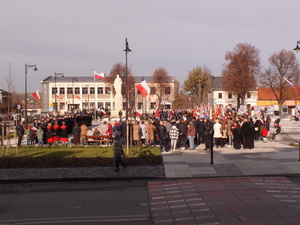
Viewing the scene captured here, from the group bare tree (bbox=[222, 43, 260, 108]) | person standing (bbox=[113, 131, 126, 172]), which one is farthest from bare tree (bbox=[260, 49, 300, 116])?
person standing (bbox=[113, 131, 126, 172])

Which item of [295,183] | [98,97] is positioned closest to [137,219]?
[295,183]

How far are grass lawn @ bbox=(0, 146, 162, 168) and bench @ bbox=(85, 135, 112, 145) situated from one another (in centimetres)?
236

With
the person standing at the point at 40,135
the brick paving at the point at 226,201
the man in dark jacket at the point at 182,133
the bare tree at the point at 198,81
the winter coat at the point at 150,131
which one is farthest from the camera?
the bare tree at the point at 198,81

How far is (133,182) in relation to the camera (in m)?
15.0

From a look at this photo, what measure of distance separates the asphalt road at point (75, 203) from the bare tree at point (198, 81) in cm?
7278

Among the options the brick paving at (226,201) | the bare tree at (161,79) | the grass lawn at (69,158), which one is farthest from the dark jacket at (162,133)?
the bare tree at (161,79)

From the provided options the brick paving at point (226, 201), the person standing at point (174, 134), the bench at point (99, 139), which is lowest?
the brick paving at point (226, 201)

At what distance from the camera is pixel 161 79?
9562 centimetres

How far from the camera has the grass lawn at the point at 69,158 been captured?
18.0m

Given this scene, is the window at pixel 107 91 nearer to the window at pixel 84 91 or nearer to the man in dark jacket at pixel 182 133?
the window at pixel 84 91

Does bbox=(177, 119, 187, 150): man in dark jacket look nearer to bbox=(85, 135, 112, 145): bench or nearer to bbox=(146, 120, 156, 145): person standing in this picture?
bbox=(146, 120, 156, 145): person standing

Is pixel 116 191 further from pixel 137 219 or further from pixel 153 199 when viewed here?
pixel 137 219

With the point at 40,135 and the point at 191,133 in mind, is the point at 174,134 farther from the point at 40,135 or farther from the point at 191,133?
the point at 40,135

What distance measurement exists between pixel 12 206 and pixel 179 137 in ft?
43.7
